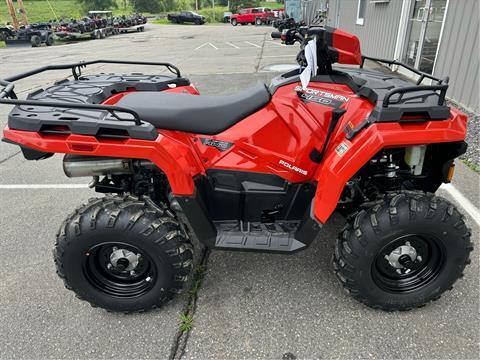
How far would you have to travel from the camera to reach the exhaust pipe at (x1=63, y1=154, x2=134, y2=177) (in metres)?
2.17

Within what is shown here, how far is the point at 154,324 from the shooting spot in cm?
221

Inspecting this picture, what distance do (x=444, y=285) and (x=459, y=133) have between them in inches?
36.5

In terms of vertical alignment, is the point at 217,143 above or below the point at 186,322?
above

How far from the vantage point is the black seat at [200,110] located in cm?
207

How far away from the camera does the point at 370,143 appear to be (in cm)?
185

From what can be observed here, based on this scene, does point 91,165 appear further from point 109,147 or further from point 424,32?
point 424,32

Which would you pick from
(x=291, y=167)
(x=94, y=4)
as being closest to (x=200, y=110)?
(x=291, y=167)

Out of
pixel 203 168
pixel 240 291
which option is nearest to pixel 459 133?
pixel 203 168

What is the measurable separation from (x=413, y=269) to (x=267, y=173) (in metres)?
1.09

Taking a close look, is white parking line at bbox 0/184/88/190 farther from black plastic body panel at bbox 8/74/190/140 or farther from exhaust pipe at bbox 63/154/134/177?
exhaust pipe at bbox 63/154/134/177

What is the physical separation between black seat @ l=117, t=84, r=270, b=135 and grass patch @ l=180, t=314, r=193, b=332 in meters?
1.15

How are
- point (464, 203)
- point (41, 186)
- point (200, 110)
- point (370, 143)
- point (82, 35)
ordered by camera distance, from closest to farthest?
point (370, 143) < point (200, 110) < point (464, 203) < point (41, 186) < point (82, 35)

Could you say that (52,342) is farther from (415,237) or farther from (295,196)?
(415,237)

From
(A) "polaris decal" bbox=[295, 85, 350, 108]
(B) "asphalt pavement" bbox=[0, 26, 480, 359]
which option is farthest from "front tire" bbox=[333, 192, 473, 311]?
(A) "polaris decal" bbox=[295, 85, 350, 108]
